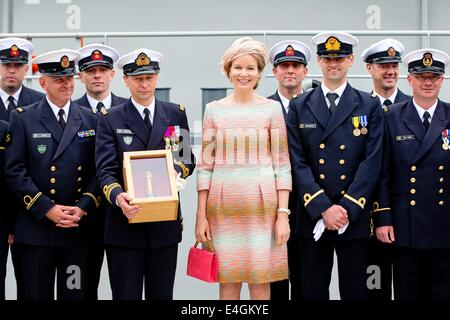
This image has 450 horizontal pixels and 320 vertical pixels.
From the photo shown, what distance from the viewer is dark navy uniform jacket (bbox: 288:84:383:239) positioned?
4.82 m

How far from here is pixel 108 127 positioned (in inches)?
193

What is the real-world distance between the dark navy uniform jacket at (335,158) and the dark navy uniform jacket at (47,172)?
1.24 m

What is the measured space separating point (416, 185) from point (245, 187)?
102 centimetres

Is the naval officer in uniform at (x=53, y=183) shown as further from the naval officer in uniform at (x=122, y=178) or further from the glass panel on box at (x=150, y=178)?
the glass panel on box at (x=150, y=178)

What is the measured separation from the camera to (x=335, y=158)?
4902mm

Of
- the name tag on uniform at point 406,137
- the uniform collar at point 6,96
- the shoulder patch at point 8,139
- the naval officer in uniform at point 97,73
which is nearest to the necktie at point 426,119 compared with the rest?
the name tag on uniform at point 406,137

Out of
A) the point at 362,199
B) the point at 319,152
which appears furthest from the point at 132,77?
the point at 362,199

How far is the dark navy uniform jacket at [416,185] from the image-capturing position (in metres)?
4.95

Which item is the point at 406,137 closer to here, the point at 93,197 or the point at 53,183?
the point at 93,197

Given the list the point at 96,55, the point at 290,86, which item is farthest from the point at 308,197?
the point at 96,55

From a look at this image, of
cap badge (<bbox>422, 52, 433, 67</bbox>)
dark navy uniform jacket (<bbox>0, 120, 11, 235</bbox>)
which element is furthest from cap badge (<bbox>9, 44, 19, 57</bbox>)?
cap badge (<bbox>422, 52, 433, 67</bbox>)

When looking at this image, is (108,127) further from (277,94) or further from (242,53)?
(277,94)

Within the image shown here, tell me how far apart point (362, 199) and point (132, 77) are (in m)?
1.49

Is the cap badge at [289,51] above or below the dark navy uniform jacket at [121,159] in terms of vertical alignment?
above
